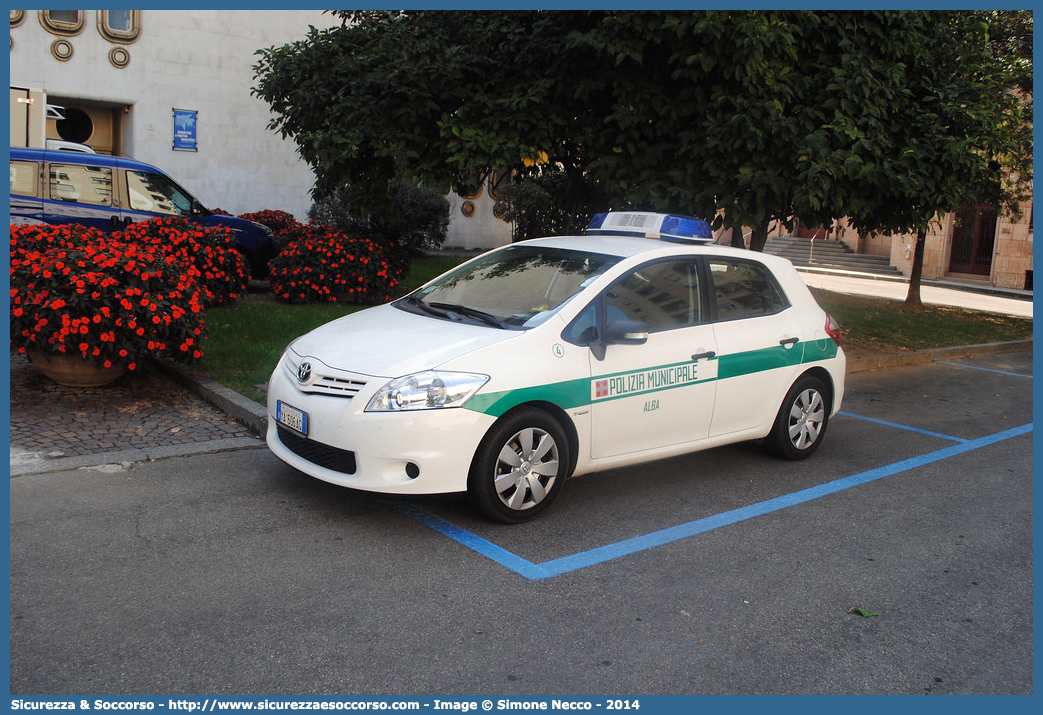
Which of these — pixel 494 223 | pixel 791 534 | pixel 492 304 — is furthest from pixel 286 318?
pixel 494 223

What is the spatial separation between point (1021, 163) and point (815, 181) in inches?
374

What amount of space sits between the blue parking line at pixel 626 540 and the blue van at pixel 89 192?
7.88 m

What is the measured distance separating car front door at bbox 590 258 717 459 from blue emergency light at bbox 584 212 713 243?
1.47ft

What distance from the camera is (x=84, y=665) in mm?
3303

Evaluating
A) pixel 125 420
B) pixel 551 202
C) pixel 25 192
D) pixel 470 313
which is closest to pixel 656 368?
pixel 470 313

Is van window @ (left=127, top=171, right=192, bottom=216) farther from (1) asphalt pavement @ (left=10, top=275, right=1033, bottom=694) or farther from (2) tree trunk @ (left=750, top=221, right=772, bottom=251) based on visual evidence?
(2) tree trunk @ (left=750, top=221, right=772, bottom=251)

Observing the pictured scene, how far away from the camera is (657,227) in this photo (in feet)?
20.7

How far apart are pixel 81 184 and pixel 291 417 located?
7.72 meters

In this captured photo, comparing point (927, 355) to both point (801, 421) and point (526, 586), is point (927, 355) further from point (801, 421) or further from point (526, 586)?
point (526, 586)

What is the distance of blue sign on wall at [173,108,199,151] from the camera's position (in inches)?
831

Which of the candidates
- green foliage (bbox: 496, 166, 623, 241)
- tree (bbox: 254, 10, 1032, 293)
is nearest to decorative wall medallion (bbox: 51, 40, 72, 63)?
green foliage (bbox: 496, 166, 623, 241)

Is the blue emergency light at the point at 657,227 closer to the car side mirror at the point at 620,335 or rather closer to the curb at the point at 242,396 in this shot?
the car side mirror at the point at 620,335

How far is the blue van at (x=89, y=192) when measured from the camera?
35.3 ft

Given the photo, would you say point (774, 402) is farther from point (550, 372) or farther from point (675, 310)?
point (550, 372)
